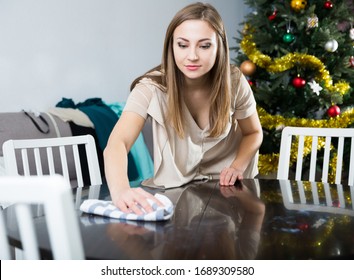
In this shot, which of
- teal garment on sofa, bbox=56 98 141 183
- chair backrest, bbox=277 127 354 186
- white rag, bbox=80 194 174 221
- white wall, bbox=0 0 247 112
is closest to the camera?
white rag, bbox=80 194 174 221

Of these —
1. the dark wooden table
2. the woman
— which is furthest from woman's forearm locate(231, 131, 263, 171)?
the dark wooden table

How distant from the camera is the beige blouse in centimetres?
179

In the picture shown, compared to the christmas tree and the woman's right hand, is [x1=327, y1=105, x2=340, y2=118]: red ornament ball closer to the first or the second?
the christmas tree

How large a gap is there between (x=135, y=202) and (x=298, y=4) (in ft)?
8.99

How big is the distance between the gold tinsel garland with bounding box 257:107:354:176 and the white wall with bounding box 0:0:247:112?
1.55 m

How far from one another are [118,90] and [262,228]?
3.67 m

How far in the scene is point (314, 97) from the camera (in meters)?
3.67

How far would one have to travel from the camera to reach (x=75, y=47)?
14.1 ft

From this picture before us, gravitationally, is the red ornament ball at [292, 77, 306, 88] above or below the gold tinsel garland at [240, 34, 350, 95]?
below

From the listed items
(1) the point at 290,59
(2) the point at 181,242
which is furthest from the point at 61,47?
(2) the point at 181,242

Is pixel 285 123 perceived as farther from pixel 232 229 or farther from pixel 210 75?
pixel 232 229

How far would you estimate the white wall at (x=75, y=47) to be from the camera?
391 centimetres

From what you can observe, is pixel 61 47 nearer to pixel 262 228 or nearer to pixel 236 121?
pixel 236 121
